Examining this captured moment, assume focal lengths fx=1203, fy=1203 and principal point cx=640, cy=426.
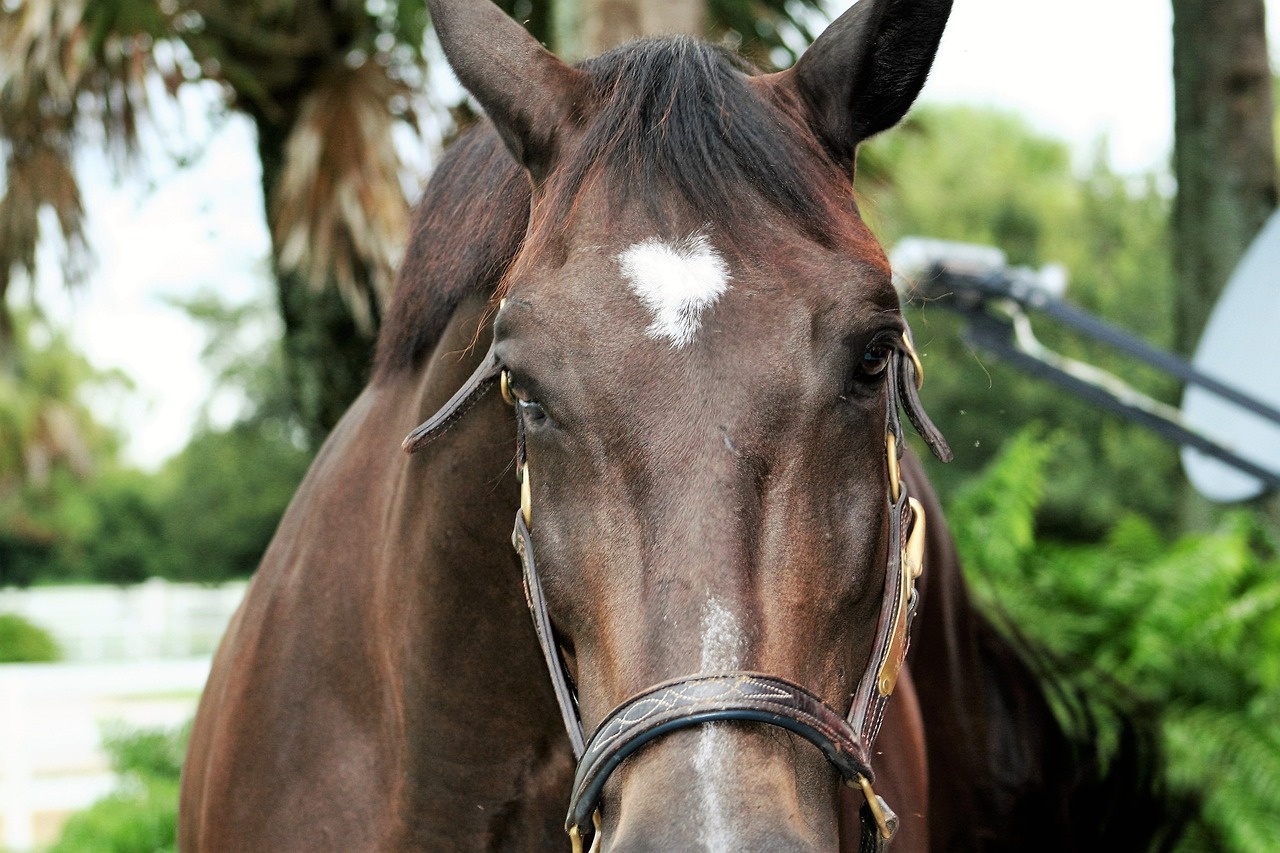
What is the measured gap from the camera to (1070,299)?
2292cm

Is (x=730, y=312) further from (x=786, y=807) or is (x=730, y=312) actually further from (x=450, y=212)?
(x=450, y=212)

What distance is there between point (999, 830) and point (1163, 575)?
2.01 m

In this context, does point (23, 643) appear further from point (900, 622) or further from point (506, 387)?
point (900, 622)

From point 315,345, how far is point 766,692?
5367mm

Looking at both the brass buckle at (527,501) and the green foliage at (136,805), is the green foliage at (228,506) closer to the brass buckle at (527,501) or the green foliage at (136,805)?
the green foliage at (136,805)

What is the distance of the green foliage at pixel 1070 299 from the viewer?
20172mm

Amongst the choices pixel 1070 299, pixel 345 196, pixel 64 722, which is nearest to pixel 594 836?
pixel 345 196

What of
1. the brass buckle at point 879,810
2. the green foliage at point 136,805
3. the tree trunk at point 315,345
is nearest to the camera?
the brass buckle at point 879,810

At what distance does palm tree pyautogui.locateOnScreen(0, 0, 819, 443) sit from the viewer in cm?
561

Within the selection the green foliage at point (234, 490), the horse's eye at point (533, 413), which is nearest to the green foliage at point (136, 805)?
the horse's eye at point (533, 413)

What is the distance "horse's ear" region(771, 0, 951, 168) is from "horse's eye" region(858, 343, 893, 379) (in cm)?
35

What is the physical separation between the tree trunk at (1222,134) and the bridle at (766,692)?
476 cm

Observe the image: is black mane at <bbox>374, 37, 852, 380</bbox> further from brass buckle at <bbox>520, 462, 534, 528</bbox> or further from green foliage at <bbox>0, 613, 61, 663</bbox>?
green foliage at <bbox>0, 613, 61, 663</bbox>

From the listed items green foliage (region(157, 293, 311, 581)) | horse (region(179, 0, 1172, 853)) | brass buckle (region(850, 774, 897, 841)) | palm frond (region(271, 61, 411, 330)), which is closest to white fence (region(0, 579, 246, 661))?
green foliage (region(157, 293, 311, 581))
